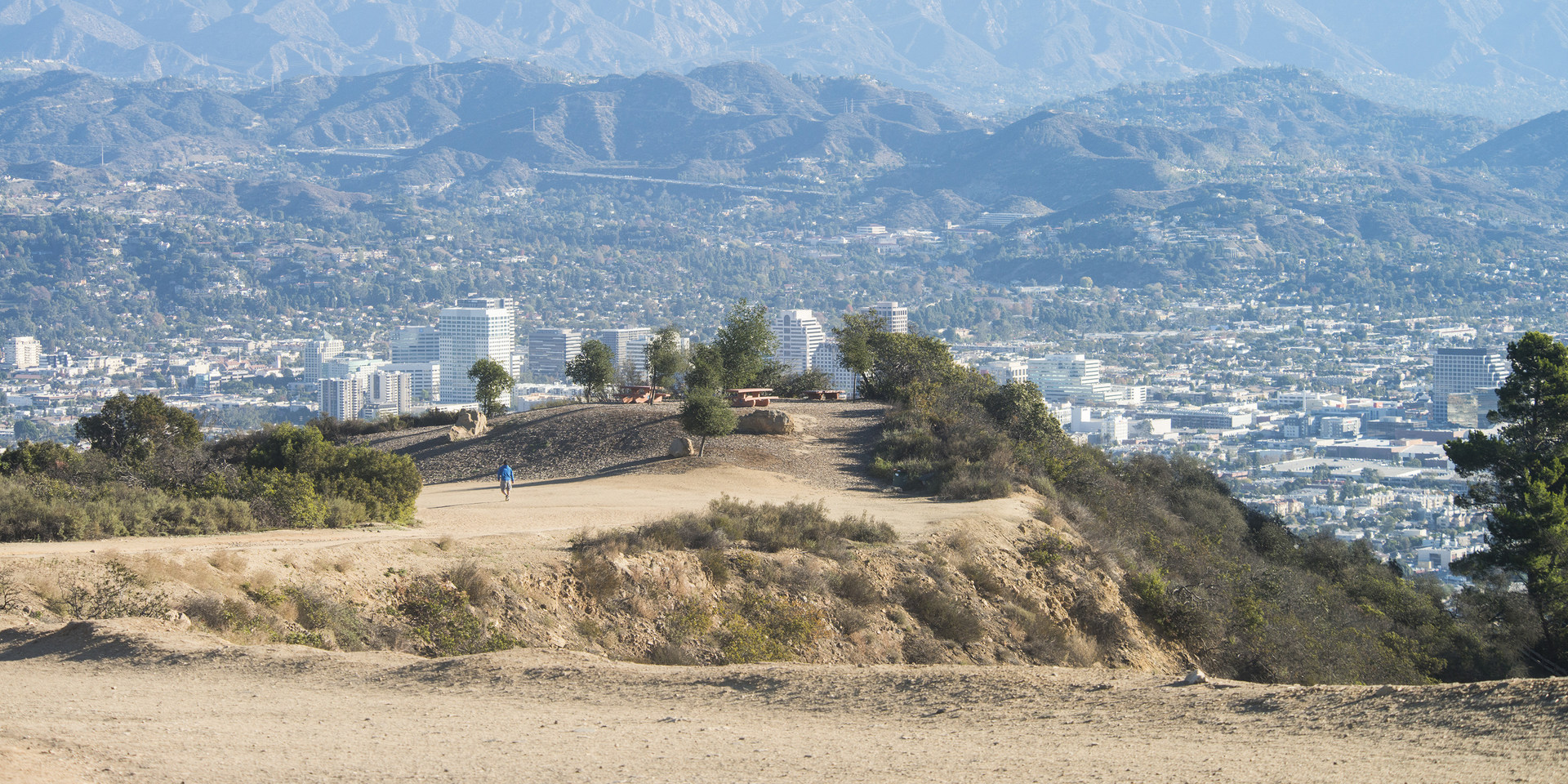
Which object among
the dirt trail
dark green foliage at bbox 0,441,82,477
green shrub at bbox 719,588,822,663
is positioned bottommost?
green shrub at bbox 719,588,822,663

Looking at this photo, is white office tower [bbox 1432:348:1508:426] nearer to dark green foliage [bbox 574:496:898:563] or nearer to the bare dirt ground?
dark green foliage [bbox 574:496:898:563]

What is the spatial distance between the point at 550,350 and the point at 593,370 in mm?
95820

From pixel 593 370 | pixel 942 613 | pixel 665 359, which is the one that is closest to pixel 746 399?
pixel 665 359

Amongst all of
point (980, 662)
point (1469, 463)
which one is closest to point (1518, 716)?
point (980, 662)

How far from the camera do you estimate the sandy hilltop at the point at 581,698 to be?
304 inches

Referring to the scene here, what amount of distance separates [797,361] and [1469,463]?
7873 centimetres

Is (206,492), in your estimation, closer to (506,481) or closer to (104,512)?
(104,512)

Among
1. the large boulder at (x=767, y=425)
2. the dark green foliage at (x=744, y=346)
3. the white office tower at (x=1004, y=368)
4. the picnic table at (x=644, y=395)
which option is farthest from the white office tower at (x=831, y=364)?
the large boulder at (x=767, y=425)

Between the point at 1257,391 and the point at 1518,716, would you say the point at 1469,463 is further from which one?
the point at 1257,391

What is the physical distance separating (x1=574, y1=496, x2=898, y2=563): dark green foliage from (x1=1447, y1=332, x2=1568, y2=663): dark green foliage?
32.1 feet

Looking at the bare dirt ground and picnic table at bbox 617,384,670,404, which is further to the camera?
picnic table at bbox 617,384,670,404

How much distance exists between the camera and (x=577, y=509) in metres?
19.4

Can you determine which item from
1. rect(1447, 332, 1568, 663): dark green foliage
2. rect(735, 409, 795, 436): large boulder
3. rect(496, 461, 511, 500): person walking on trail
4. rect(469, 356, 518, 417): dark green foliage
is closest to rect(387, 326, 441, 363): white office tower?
rect(469, 356, 518, 417): dark green foliage

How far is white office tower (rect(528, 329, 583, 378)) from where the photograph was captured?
127 m
